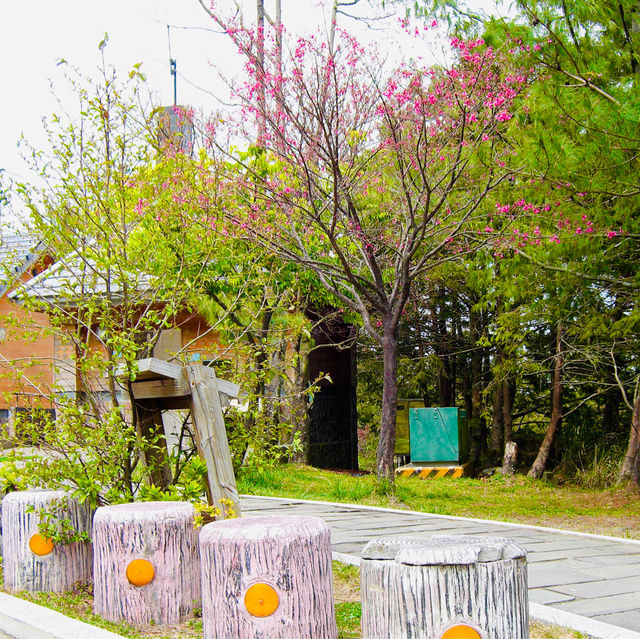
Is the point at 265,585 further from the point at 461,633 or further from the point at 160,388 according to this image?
the point at 160,388

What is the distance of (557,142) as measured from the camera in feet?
30.5

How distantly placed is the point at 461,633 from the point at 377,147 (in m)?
9.85

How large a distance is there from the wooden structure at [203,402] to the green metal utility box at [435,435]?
12.9 meters

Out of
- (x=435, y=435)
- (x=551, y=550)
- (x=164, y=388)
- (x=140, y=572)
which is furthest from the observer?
(x=435, y=435)

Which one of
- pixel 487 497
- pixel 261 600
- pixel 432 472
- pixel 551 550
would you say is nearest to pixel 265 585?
pixel 261 600

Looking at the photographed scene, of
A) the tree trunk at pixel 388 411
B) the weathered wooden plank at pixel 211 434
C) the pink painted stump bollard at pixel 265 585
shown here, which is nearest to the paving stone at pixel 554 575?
the pink painted stump bollard at pixel 265 585

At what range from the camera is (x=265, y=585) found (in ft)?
12.8

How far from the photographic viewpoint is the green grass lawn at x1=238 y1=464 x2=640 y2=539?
10148 millimetres

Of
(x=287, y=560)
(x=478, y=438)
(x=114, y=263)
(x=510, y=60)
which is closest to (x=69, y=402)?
(x=114, y=263)

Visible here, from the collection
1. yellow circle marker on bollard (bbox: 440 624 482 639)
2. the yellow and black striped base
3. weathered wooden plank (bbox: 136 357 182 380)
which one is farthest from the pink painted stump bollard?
the yellow and black striped base

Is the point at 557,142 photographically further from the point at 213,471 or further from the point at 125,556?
the point at 125,556

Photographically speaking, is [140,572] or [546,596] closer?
[140,572]

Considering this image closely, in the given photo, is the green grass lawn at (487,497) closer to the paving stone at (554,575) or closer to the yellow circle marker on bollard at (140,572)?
the paving stone at (554,575)

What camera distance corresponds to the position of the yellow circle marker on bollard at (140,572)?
15.5ft
